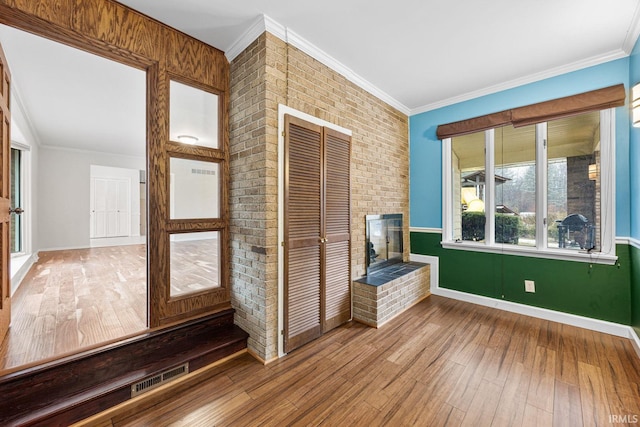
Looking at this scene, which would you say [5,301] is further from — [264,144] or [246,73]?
[246,73]

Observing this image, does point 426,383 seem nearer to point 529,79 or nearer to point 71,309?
point 71,309

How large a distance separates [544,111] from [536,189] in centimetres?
90

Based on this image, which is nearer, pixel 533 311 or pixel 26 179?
pixel 533 311

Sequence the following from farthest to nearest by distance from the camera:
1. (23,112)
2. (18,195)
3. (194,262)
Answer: (18,195), (23,112), (194,262)

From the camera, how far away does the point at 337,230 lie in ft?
8.96

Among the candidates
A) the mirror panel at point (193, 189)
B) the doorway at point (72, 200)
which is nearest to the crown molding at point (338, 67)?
the mirror panel at point (193, 189)

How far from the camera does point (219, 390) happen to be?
1.77m

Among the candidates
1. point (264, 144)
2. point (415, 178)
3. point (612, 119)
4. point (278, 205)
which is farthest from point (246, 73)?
point (612, 119)

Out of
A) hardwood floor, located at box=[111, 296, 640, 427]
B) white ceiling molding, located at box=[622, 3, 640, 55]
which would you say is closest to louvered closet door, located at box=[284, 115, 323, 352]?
hardwood floor, located at box=[111, 296, 640, 427]

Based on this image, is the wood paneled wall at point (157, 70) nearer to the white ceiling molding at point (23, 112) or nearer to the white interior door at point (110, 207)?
the white ceiling molding at point (23, 112)

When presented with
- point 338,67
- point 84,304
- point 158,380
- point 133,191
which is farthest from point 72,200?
point 338,67

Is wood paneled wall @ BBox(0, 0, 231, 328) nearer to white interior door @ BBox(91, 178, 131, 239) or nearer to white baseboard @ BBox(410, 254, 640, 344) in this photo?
white baseboard @ BBox(410, 254, 640, 344)

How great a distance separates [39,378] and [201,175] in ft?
5.60

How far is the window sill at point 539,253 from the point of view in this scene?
2.60 meters
